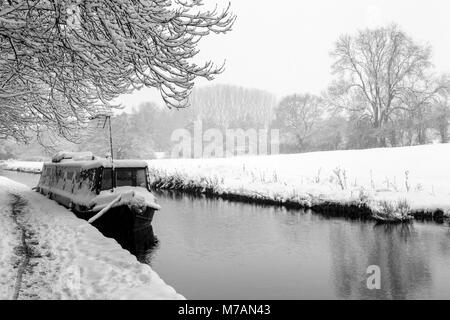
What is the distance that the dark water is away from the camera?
7.54 m

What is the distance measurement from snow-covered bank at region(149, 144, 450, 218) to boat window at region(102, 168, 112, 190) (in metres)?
7.84

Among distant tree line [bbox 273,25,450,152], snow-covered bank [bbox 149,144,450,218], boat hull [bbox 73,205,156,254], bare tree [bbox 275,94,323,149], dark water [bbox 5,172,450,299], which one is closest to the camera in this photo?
dark water [bbox 5,172,450,299]

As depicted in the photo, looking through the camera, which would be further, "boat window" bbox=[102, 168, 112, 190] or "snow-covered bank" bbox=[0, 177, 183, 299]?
"boat window" bbox=[102, 168, 112, 190]

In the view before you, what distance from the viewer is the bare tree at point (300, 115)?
53.8 m

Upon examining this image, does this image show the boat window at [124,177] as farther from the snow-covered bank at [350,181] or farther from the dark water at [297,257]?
the snow-covered bank at [350,181]

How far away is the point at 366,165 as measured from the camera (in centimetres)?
2280

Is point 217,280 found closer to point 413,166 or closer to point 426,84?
point 413,166

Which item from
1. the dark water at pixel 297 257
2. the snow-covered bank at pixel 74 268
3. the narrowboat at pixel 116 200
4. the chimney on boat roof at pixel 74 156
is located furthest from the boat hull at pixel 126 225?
the chimney on boat roof at pixel 74 156

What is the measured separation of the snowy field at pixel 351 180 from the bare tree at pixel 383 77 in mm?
7379

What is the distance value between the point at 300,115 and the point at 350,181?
1444 inches

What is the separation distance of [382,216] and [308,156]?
17442mm

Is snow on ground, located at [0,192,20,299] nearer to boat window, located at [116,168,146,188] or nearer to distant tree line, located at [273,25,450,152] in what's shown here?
boat window, located at [116,168,146,188]

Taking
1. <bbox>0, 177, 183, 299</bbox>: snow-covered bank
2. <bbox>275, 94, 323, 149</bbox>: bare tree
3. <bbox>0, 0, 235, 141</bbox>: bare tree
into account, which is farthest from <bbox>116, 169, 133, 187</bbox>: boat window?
<bbox>275, 94, 323, 149</bbox>: bare tree
